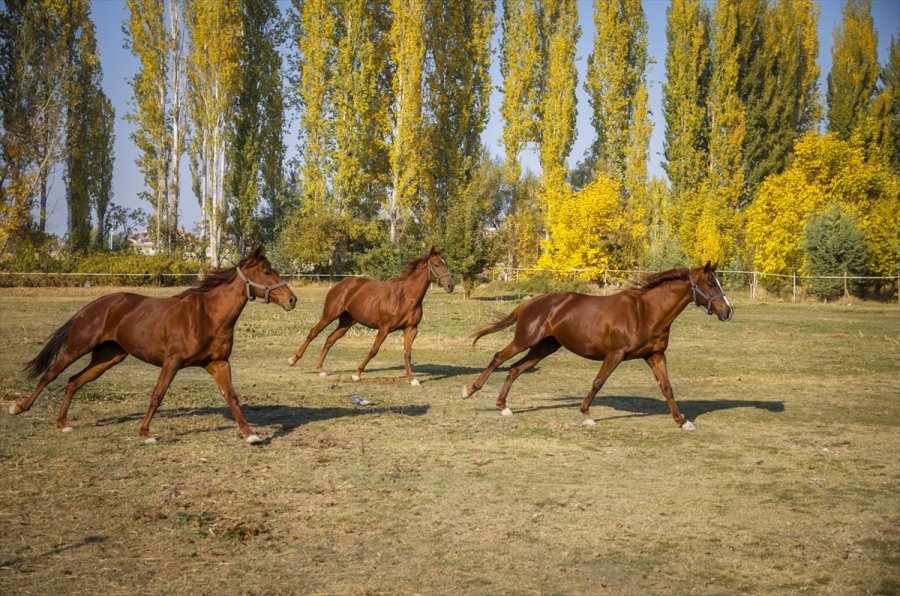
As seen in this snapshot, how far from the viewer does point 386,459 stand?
9.21m

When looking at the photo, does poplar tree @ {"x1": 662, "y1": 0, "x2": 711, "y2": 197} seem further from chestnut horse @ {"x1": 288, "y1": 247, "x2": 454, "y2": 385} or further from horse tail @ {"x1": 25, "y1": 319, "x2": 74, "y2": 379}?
horse tail @ {"x1": 25, "y1": 319, "x2": 74, "y2": 379}

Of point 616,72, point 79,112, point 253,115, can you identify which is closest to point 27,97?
point 79,112

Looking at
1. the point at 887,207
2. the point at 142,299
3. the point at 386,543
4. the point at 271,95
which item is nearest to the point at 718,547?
the point at 386,543

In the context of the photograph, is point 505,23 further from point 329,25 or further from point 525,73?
point 329,25

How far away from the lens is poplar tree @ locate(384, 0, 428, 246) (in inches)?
1892

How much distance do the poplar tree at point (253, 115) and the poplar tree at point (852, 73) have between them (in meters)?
38.4

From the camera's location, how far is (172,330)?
969 centimetres

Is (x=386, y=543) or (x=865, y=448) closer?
(x=386, y=543)

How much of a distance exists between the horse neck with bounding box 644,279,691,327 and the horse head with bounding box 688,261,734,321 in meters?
0.11

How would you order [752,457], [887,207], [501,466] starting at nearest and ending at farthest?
1. [501,466]
2. [752,457]
3. [887,207]

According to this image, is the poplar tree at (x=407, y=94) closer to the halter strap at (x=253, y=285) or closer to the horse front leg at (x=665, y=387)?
the horse front leg at (x=665, y=387)

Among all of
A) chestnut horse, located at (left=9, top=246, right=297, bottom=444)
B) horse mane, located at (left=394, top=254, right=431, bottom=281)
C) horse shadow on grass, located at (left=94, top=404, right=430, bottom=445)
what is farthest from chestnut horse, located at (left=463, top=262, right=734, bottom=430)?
horse mane, located at (left=394, top=254, right=431, bottom=281)

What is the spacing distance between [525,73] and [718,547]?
48.4 meters

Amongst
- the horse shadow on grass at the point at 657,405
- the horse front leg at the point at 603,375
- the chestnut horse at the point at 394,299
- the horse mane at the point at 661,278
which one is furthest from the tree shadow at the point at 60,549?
the chestnut horse at the point at 394,299
